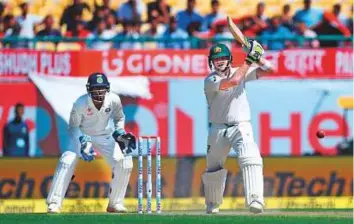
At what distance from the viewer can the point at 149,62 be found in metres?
18.6

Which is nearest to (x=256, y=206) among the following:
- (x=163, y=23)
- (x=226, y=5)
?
(x=163, y=23)

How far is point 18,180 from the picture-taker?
17.5 meters

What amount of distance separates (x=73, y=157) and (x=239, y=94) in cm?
225

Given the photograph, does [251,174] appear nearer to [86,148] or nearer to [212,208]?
[212,208]

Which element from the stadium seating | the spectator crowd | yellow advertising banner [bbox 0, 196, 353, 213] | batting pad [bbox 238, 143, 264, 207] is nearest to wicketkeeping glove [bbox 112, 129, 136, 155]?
batting pad [bbox 238, 143, 264, 207]

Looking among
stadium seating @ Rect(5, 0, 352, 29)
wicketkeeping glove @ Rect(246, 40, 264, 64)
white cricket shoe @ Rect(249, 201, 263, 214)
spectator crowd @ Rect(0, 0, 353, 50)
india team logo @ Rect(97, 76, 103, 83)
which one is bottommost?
white cricket shoe @ Rect(249, 201, 263, 214)

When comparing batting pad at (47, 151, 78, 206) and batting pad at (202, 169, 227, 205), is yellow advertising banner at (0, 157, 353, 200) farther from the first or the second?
batting pad at (202, 169, 227, 205)

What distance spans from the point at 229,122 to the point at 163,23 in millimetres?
7053

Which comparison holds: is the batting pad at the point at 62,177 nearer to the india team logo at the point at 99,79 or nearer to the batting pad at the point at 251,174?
the india team logo at the point at 99,79

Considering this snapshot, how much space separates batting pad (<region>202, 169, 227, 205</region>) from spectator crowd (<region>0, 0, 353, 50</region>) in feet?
19.9

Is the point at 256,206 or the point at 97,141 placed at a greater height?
the point at 97,141

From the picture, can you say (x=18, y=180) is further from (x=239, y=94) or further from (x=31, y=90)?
(x=239, y=94)

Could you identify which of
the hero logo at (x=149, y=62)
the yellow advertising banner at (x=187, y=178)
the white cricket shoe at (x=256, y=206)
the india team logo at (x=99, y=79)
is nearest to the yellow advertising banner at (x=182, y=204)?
the yellow advertising banner at (x=187, y=178)

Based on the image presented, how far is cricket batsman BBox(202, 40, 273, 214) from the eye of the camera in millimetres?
12773
